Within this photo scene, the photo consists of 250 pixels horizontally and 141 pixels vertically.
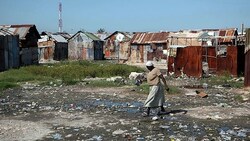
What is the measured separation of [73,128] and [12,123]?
173cm

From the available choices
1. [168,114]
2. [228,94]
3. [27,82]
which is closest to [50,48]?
[27,82]

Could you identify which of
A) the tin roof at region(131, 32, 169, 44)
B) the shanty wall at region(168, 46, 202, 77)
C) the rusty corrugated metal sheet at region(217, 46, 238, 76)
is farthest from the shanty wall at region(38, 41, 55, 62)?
the rusty corrugated metal sheet at region(217, 46, 238, 76)

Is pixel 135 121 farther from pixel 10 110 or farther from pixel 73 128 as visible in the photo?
pixel 10 110

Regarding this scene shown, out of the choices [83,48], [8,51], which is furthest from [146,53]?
[8,51]

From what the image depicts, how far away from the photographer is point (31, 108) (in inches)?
455

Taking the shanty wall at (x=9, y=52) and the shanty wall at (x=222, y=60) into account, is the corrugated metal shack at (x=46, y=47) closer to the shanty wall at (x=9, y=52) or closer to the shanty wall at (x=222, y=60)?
the shanty wall at (x=9, y=52)

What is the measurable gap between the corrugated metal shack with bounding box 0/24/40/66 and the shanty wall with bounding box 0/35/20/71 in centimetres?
189

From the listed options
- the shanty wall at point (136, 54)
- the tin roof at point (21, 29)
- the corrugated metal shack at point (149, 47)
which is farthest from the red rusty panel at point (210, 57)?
the shanty wall at point (136, 54)

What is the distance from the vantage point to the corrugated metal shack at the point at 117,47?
40.2 m

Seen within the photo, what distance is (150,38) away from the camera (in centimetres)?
3662

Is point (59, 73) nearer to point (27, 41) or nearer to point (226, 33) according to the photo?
point (27, 41)

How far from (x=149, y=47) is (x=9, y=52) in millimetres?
15220

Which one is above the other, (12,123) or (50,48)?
(50,48)

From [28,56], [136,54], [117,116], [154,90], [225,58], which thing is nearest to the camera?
[154,90]
